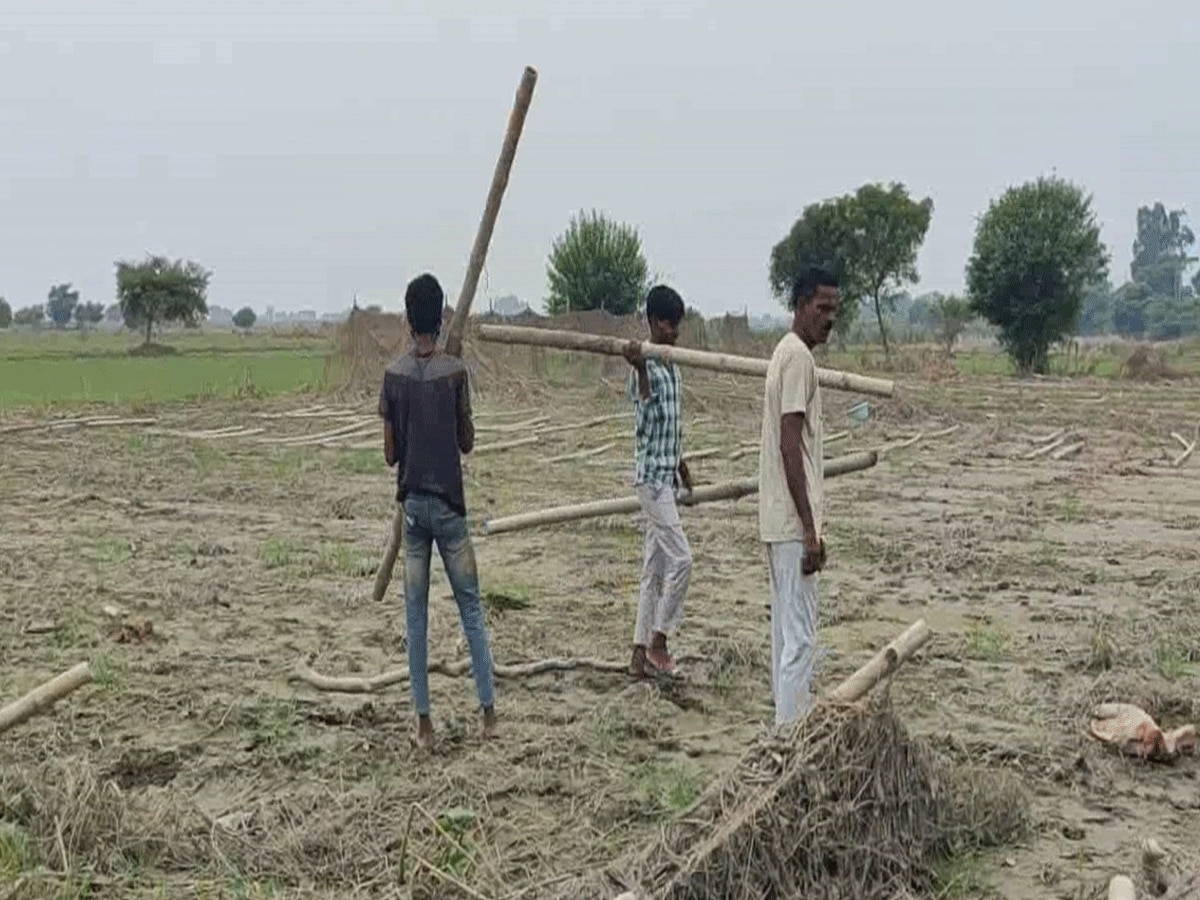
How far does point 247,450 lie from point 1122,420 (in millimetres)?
13855

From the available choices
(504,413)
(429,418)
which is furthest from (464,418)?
(504,413)

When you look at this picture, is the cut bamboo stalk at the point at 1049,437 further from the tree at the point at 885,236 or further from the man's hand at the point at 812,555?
the tree at the point at 885,236

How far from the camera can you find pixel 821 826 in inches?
139

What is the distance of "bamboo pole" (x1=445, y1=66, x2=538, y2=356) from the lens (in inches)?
219

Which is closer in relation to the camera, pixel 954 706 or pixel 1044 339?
pixel 954 706

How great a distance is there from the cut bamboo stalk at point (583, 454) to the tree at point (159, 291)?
128 feet

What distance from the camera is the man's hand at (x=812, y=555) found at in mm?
4520

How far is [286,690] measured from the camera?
19.5 ft

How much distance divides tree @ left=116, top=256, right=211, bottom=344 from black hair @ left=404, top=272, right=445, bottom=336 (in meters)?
49.3

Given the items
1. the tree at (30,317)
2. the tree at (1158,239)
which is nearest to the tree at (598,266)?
the tree at (30,317)

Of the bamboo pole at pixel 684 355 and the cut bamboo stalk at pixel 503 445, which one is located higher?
the bamboo pole at pixel 684 355

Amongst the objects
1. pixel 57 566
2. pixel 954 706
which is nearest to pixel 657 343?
pixel 954 706

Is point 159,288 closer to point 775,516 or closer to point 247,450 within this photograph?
point 247,450

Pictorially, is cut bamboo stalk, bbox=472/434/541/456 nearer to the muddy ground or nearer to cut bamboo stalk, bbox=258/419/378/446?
cut bamboo stalk, bbox=258/419/378/446
